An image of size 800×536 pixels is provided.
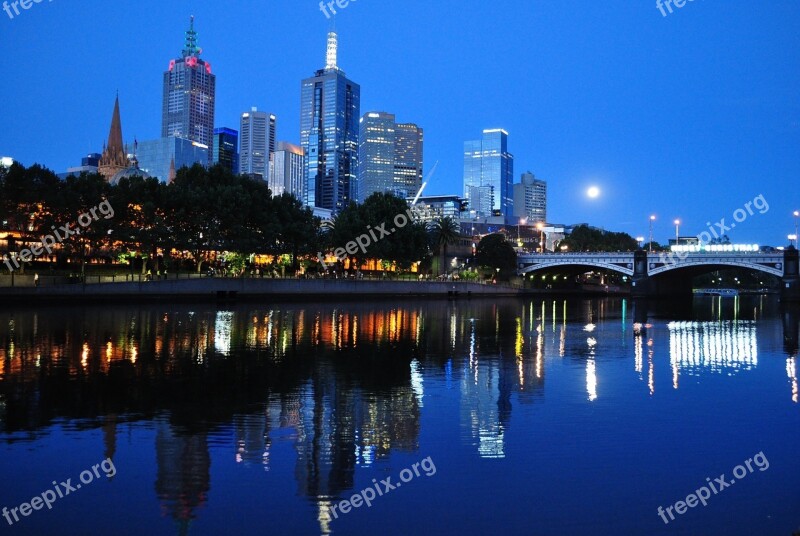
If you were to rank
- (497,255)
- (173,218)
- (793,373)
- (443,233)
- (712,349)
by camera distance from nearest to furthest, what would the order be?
(793,373) → (712,349) → (173,218) → (497,255) → (443,233)

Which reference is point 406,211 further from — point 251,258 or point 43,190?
point 43,190

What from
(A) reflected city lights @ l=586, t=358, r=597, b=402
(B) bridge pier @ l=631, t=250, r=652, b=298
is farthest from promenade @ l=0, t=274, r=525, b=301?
(A) reflected city lights @ l=586, t=358, r=597, b=402

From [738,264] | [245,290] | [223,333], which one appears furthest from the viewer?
[738,264]

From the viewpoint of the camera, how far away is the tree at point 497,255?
130m

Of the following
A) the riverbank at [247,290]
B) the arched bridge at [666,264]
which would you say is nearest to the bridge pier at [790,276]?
the arched bridge at [666,264]

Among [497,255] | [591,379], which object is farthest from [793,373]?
[497,255]

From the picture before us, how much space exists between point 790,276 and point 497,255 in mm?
48845

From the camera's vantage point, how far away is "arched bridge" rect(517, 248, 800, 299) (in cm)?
10388

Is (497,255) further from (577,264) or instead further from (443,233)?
(577,264)

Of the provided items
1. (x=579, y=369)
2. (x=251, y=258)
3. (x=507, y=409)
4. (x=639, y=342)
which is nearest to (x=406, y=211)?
(x=251, y=258)

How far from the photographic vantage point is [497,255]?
5084 inches

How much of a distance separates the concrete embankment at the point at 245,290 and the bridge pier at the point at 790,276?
4392cm

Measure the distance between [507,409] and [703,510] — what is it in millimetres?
6416

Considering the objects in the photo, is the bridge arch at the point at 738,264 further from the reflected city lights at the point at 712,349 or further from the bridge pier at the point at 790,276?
the reflected city lights at the point at 712,349
